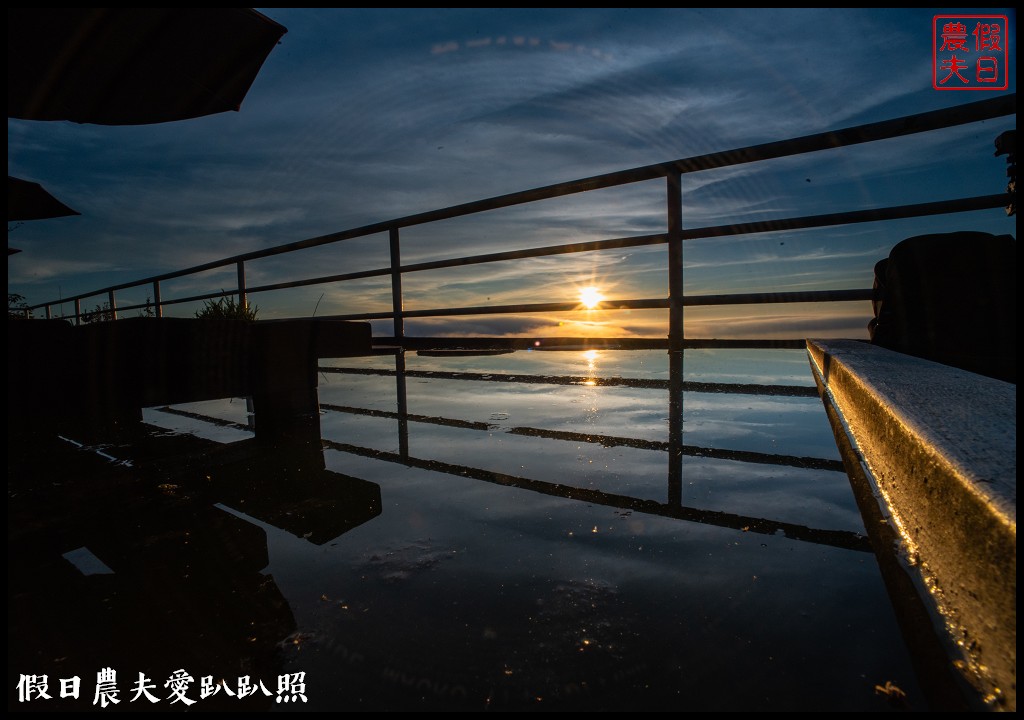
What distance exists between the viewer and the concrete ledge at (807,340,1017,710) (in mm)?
407

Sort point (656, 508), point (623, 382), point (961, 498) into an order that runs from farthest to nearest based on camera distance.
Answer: point (623, 382)
point (656, 508)
point (961, 498)

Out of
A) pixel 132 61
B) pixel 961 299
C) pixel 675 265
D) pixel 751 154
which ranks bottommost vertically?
pixel 961 299

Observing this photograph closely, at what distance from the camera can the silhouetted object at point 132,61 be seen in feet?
7.39

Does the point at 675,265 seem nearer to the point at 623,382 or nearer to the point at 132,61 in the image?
the point at 623,382

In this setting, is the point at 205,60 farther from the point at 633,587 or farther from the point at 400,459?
the point at 633,587

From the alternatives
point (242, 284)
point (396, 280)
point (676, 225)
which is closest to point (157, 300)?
point (242, 284)

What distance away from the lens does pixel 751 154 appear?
301 cm

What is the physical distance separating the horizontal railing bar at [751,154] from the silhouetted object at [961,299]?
561 mm

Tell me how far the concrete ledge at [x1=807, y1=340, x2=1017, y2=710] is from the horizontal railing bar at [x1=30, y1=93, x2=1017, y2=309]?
4.20ft

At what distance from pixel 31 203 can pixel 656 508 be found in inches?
207

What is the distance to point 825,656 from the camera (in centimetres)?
52

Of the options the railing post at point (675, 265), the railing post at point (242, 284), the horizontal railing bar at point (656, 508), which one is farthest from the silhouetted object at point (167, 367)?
the railing post at point (242, 284)

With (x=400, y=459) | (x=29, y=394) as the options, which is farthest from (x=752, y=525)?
(x=29, y=394)

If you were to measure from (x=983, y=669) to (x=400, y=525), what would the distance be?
762 mm
